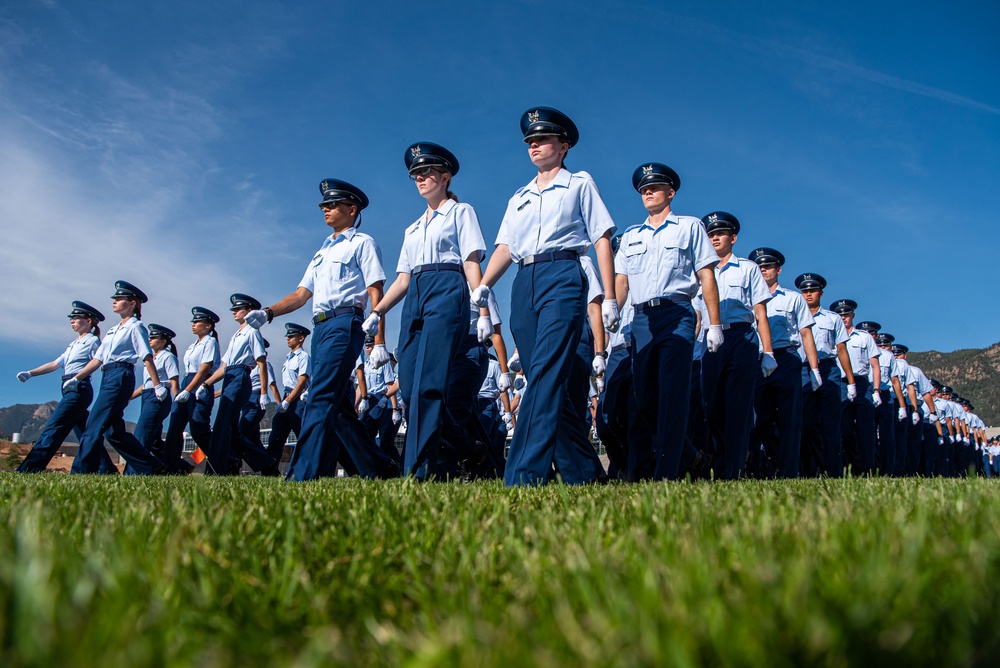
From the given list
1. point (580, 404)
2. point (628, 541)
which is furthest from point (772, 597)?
point (580, 404)

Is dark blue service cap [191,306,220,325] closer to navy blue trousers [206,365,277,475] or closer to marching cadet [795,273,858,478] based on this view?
navy blue trousers [206,365,277,475]

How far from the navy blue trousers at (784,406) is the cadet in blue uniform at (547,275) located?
14.2ft

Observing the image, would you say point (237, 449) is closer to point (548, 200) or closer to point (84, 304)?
point (84, 304)

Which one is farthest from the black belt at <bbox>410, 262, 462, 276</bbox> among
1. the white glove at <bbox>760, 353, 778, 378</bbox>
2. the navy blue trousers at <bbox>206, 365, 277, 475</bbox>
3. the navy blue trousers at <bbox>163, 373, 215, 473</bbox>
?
the navy blue trousers at <bbox>163, 373, 215, 473</bbox>

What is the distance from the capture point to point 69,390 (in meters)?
10.6

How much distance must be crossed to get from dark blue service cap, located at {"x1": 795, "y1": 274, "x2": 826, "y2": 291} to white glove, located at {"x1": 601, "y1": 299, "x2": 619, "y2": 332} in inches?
295

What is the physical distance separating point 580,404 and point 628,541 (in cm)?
405

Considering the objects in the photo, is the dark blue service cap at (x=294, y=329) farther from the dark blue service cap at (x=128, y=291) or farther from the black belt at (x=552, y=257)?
the black belt at (x=552, y=257)

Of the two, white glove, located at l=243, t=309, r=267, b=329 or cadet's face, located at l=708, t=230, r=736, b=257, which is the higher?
cadet's face, located at l=708, t=230, r=736, b=257

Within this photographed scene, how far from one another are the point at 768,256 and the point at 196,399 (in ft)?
29.2

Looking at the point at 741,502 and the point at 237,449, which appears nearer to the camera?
the point at 741,502

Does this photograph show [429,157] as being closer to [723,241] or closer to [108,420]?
[723,241]

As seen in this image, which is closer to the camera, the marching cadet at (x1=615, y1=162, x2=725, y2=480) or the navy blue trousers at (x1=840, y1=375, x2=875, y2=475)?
the marching cadet at (x1=615, y1=162, x2=725, y2=480)

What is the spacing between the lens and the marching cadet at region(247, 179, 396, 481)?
682 cm
